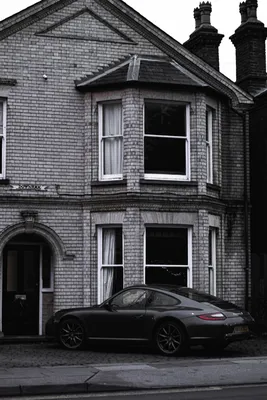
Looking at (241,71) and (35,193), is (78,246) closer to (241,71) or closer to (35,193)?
(35,193)

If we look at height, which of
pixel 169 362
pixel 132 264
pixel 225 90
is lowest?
pixel 169 362

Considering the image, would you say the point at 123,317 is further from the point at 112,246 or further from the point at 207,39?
the point at 207,39

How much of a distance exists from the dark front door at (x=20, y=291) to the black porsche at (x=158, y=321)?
9.13 feet

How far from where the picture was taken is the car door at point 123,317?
Answer: 16109 mm

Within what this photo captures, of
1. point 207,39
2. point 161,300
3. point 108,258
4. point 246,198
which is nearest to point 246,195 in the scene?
point 246,198

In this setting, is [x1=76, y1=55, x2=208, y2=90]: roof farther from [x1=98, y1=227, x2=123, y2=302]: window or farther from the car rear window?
the car rear window

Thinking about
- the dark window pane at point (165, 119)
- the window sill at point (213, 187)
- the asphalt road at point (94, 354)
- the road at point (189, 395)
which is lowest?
the road at point (189, 395)

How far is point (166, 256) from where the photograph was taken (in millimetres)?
19594

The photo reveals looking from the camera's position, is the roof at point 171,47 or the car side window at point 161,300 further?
the roof at point 171,47

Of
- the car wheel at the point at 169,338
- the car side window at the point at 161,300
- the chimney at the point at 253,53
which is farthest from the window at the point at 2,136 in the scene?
the chimney at the point at 253,53

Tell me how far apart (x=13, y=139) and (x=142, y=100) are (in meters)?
3.25

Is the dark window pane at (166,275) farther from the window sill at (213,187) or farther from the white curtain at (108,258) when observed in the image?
the window sill at (213,187)

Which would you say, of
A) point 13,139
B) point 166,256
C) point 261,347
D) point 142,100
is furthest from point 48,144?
point 261,347

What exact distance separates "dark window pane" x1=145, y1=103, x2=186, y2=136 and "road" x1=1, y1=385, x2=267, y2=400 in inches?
348
